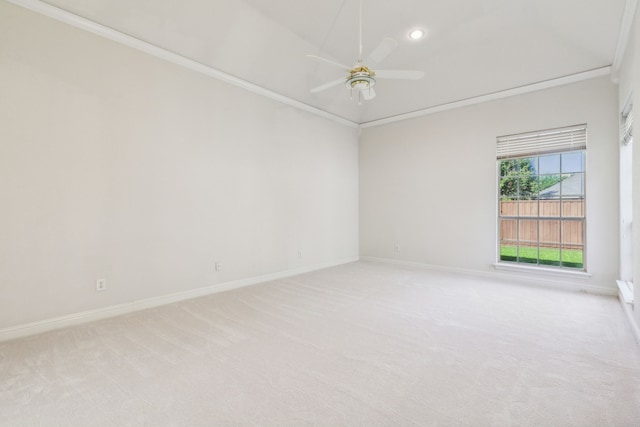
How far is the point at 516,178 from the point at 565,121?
1.06 meters

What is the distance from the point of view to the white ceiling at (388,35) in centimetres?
333

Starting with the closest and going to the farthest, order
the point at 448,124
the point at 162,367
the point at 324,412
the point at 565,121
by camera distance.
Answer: the point at 324,412 < the point at 162,367 < the point at 565,121 < the point at 448,124

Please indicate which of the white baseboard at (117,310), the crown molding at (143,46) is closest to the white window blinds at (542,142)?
the crown molding at (143,46)

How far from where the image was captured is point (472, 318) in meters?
3.18

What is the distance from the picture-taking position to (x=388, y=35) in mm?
4105

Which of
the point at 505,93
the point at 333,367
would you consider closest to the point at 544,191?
the point at 505,93

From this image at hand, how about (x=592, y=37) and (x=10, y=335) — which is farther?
(x=592, y=37)

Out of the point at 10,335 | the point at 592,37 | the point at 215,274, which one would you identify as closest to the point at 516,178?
the point at 592,37

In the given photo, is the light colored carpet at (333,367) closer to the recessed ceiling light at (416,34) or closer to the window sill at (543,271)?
the window sill at (543,271)

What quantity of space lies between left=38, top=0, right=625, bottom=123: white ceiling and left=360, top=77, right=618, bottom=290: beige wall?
424 millimetres

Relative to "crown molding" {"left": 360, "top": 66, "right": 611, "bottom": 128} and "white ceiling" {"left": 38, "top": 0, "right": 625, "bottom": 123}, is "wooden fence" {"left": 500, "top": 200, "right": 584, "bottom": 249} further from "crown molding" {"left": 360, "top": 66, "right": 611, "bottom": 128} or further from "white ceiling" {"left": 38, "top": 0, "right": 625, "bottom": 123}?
"white ceiling" {"left": 38, "top": 0, "right": 625, "bottom": 123}

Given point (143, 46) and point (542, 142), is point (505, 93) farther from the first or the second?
point (143, 46)

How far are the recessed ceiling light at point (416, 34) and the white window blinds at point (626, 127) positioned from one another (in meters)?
2.53

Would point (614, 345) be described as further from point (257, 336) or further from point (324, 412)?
point (257, 336)
